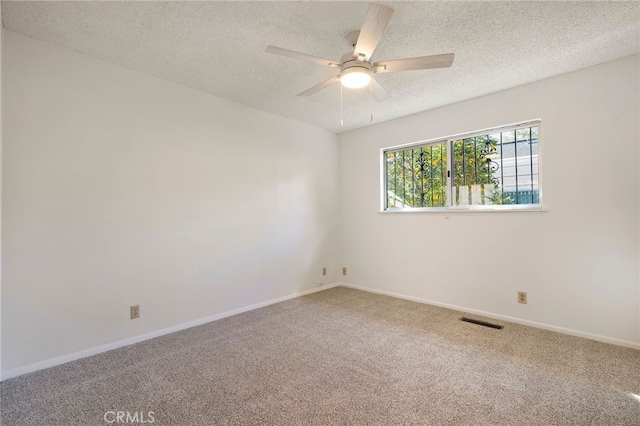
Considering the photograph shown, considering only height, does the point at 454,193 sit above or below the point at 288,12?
below

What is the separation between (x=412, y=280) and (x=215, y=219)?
8.28 feet

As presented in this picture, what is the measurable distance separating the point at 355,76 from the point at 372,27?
16.4 inches

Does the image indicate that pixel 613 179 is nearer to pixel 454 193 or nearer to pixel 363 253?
pixel 454 193

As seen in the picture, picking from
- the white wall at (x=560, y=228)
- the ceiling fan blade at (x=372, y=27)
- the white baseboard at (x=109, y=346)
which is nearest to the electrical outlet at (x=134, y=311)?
the white baseboard at (x=109, y=346)

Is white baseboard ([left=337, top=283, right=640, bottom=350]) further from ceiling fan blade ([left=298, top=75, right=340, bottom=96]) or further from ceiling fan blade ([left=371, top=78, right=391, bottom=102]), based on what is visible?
ceiling fan blade ([left=298, top=75, right=340, bottom=96])

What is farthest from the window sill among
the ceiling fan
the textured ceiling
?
the ceiling fan

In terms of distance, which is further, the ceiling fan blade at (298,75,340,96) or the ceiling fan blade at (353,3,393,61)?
the ceiling fan blade at (298,75,340,96)

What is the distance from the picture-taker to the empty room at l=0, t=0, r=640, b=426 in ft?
6.10

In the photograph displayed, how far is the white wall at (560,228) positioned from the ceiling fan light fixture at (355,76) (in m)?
1.87

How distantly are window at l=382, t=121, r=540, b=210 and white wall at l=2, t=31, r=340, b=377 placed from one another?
163cm

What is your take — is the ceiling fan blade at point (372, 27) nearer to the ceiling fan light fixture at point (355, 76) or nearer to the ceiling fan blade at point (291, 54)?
the ceiling fan light fixture at point (355, 76)

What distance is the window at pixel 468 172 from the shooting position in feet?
10.1

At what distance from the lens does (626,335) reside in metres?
2.47

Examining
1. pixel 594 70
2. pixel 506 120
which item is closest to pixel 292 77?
pixel 506 120
